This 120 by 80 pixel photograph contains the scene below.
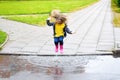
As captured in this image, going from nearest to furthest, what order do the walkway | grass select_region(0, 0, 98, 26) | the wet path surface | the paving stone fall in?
the wet path surface, the walkway, the paving stone, grass select_region(0, 0, 98, 26)

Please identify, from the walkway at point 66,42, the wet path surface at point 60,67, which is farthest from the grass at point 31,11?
the wet path surface at point 60,67

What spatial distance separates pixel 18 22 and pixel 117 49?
1052cm

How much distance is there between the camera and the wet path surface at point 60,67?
8758mm

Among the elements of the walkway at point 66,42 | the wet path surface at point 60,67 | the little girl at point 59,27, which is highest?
the little girl at point 59,27

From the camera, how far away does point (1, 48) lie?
40.5 feet

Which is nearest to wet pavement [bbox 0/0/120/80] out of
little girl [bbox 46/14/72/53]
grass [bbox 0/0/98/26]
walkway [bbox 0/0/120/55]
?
walkway [bbox 0/0/120/55]

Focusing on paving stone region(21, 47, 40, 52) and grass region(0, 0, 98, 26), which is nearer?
paving stone region(21, 47, 40, 52)

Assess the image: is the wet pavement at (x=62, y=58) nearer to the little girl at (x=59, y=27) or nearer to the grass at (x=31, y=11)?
the little girl at (x=59, y=27)

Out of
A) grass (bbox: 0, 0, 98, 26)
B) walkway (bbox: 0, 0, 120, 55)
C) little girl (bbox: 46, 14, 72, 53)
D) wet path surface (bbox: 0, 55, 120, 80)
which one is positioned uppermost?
little girl (bbox: 46, 14, 72, 53)

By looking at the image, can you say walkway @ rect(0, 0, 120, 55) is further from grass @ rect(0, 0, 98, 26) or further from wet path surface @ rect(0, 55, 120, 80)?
grass @ rect(0, 0, 98, 26)

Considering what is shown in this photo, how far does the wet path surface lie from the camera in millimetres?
8758

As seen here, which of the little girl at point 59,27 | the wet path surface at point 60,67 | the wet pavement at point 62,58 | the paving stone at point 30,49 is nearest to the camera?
the wet path surface at point 60,67

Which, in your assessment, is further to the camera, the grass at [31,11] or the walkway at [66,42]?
the grass at [31,11]

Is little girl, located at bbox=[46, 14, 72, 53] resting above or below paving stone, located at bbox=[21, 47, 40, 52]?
above
